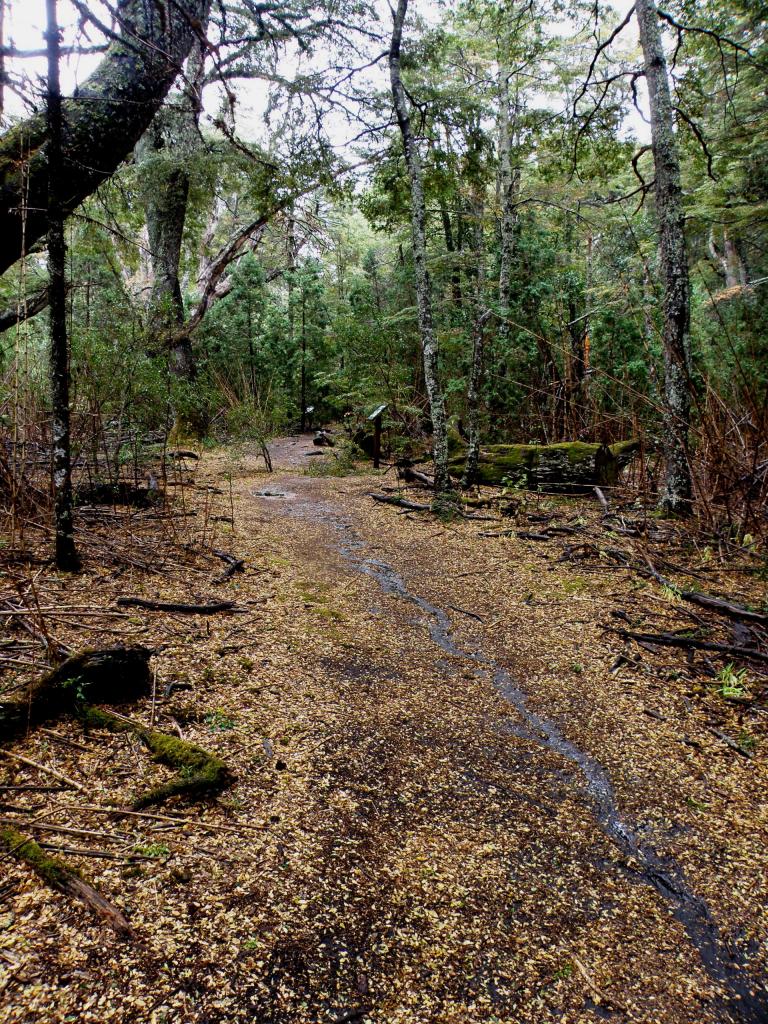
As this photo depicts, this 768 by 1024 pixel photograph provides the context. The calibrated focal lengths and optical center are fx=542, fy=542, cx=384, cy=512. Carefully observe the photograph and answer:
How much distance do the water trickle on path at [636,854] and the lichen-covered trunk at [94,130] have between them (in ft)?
12.7

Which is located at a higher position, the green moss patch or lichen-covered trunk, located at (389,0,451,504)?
lichen-covered trunk, located at (389,0,451,504)

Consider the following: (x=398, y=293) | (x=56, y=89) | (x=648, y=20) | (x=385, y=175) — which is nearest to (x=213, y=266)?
(x=398, y=293)

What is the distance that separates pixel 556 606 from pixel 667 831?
234cm

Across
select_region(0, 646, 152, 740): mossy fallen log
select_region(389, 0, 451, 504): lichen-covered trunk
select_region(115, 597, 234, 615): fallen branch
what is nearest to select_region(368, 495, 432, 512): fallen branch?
select_region(389, 0, 451, 504): lichen-covered trunk

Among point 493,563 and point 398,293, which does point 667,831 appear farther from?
point 398,293

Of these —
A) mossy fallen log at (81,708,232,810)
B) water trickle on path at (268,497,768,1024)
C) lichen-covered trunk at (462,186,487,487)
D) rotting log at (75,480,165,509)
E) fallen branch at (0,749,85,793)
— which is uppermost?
lichen-covered trunk at (462,186,487,487)

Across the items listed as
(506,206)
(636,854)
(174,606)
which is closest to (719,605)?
→ (636,854)

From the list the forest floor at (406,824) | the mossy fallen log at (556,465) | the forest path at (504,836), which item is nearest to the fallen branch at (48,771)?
the forest floor at (406,824)

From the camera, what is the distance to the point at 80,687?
7.95ft

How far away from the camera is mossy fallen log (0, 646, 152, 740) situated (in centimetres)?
221

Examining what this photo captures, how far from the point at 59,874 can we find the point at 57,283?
3169mm

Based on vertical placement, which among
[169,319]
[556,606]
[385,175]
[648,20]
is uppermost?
[648,20]

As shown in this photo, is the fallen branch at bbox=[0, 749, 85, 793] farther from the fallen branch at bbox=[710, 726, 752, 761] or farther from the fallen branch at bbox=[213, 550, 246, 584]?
the fallen branch at bbox=[710, 726, 752, 761]

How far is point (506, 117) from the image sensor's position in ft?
45.0
